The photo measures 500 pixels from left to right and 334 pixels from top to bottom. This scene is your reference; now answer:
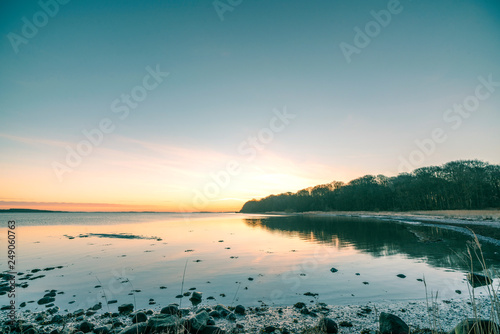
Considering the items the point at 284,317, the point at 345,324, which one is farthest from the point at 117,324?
the point at 345,324

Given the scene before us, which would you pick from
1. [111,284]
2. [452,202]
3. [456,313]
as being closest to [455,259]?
[456,313]

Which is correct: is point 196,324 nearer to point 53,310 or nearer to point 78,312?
point 78,312

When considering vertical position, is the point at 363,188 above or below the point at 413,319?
above

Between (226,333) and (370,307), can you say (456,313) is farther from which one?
(226,333)

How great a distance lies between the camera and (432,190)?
97.3m

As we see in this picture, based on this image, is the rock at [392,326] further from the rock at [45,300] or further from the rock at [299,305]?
the rock at [45,300]

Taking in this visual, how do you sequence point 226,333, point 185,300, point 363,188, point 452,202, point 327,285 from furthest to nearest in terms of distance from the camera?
point 363,188 → point 452,202 → point 327,285 → point 185,300 → point 226,333

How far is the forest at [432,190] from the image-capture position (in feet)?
278

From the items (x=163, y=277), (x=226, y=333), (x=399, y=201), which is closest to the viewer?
(x=226, y=333)

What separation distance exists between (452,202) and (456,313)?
357 feet

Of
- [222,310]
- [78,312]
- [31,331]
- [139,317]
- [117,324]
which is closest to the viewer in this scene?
[31,331]

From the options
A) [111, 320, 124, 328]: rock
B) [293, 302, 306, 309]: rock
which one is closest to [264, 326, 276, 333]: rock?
[293, 302, 306, 309]: rock

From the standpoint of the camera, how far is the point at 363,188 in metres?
141

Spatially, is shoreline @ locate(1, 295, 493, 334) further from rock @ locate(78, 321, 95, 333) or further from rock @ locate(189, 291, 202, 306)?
rock @ locate(189, 291, 202, 306)
